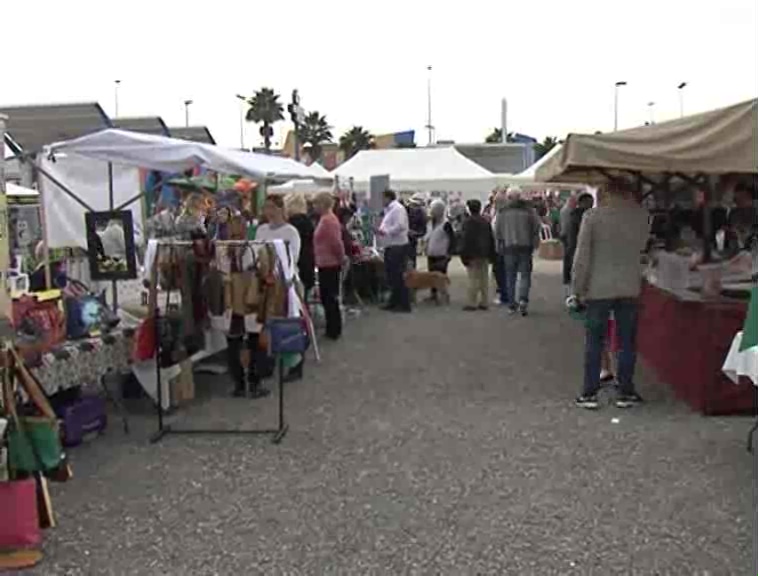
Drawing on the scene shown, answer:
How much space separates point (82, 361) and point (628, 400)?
3.71m

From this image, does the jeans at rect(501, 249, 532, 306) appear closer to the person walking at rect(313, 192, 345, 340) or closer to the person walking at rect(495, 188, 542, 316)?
the person walking at rect(495, 188, 542, 316)

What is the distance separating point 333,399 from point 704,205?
463 centimetres

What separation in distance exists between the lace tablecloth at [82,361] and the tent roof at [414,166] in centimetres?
1729

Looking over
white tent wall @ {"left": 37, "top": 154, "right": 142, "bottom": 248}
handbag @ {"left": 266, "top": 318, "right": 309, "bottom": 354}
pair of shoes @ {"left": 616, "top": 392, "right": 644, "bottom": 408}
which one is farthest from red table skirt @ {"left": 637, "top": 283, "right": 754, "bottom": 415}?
white tent wall @ {"left": 37, "top": 154, "right": 142, "bottom": 248}

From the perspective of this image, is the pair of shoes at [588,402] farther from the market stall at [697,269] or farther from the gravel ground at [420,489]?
the market stall at [697,269]

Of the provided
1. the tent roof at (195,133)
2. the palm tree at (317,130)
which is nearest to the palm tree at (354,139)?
the palm tree at (317,130)

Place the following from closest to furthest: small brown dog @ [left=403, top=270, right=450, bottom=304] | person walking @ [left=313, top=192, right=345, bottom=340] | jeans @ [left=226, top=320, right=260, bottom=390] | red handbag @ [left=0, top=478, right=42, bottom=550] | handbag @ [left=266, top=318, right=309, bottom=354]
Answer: red handbag @ [left=0, top=478, right=42, bottom=550] < handbag @ [left=266, top=318, right=309, bottom=354] < jeans @ [left=226, top=320, right=260, bottom=390] < person walking @ [left=313, top=192, right=345, bottom=340] < small brown dog @ [left=403, top=270, right=450, bottom=304]

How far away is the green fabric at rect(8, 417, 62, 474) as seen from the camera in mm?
4238

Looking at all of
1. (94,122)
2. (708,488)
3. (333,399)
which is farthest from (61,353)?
(94,122)

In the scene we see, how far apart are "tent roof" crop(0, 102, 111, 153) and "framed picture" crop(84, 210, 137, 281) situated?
3.47 m

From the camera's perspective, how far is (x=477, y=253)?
42.7ft

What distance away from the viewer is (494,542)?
423cm

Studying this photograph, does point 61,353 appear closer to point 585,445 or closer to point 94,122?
point 585,445

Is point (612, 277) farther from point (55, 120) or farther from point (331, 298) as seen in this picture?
point (55, 120)
